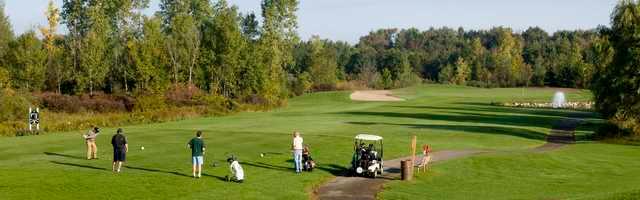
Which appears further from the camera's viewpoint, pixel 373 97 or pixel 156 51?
pixel 373 97

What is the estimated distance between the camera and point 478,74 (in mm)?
189000

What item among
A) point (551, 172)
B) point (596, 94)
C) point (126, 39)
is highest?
point (126, 39)

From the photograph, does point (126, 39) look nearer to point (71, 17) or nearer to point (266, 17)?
point (71, 17)

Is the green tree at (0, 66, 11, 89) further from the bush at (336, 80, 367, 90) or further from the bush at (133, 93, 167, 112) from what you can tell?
the bush at (336, 80, 367, 90)

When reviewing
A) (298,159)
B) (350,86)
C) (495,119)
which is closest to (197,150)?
(298,159)

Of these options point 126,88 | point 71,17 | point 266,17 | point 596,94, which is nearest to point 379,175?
point 596,94

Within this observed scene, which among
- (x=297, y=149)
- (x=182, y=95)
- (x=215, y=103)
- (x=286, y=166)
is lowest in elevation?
(x=286, y=166)

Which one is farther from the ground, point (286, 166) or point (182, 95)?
point (182, 95)

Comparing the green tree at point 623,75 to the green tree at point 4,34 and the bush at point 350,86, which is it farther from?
the bush at point 350,86

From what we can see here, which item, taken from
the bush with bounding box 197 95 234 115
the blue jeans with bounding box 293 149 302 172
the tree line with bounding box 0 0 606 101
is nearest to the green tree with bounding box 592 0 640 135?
the tree line with bounding box 0 0 606 101

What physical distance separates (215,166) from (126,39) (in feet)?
226

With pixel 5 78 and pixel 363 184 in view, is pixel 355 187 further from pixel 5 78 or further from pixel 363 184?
pixel 5 78

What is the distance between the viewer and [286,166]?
3378cm

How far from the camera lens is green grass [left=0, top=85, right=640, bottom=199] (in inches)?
1041
